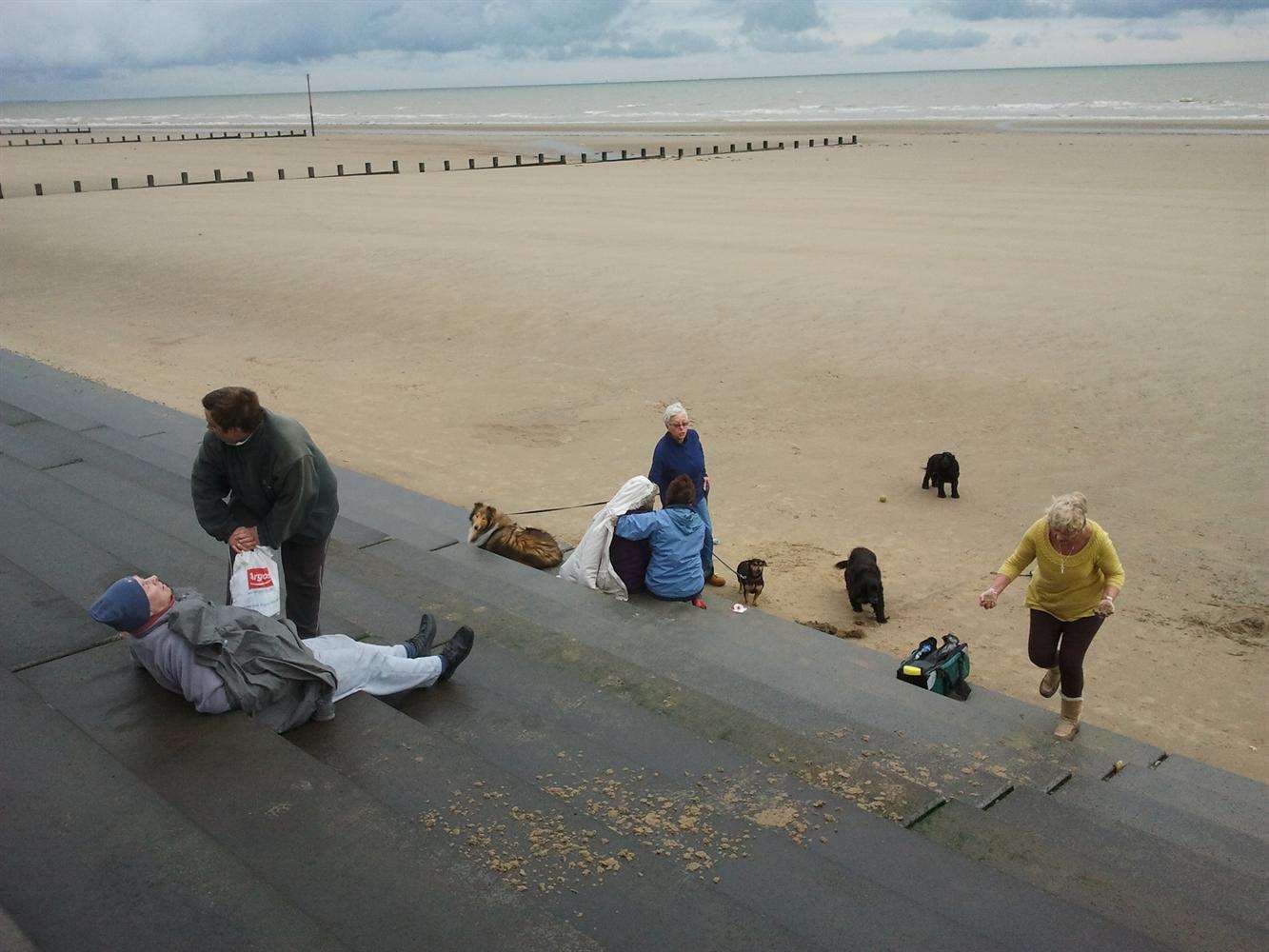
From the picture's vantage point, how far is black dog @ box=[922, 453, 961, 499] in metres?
8.90

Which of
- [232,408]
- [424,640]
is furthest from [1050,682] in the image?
[232,408]

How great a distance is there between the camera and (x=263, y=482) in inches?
171

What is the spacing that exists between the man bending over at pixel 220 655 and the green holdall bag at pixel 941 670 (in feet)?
8.86

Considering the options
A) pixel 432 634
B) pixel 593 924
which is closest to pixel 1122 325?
pixel 432 634

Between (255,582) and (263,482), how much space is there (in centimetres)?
41

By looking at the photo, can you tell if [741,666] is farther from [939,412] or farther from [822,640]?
[939,412]

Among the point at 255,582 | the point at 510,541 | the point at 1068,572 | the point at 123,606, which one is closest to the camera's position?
the point at 123,606

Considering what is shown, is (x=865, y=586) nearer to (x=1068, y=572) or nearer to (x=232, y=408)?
(x=1068, y=572)

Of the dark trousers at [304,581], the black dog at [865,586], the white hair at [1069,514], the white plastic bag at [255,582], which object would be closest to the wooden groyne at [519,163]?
the black dog at [865,586]

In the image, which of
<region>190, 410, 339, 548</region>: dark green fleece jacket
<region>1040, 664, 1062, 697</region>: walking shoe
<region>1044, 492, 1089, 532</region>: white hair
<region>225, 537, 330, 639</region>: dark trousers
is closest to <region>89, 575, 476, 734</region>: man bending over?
<region>190, 410, 339, 548</region>: dark green fleece jacket

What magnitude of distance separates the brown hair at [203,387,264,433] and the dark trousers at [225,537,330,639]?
70 cm

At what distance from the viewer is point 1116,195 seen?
26.0 metres

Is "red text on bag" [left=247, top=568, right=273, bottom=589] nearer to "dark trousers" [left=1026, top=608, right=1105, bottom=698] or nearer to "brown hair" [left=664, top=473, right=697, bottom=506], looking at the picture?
"brown hair" [left=664, top=473, right=697, bottom=506]

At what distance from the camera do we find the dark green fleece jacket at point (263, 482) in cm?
425
